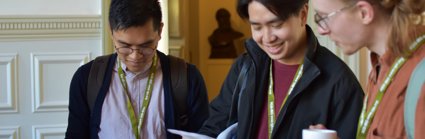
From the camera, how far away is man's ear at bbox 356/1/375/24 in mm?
1239

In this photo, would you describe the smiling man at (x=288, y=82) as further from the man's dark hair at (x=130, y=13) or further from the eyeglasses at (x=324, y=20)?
the man's dark hair at (x=130, y=13)

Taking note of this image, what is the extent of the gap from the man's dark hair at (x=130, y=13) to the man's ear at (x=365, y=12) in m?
0.98

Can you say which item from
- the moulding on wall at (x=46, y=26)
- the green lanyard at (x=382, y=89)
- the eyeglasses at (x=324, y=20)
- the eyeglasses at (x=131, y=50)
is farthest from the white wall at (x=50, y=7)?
the green lanyard at (x=382, y=89)

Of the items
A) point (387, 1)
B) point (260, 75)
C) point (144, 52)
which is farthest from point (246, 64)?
point (387, 1)

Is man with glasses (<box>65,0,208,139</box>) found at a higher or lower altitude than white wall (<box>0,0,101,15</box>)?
lower

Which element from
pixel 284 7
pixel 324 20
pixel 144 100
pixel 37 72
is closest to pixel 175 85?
pixel 144 100

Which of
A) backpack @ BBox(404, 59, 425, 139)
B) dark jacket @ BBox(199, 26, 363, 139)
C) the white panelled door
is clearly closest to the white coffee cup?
backpack @ BBox(404, 59, 425, 139)

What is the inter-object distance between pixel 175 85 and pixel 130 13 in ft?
1.02

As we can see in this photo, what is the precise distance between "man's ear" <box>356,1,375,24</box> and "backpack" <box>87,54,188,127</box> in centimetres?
101

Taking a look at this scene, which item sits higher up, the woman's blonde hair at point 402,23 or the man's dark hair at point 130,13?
the man's dark hair at point 130,13

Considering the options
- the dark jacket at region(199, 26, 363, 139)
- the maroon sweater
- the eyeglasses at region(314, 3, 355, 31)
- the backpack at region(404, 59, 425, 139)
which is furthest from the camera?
the maroon sweater

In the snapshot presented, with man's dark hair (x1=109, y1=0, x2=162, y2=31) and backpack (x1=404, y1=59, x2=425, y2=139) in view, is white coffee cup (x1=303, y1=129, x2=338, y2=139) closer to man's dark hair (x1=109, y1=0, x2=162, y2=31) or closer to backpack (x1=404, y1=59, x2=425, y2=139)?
backpack (x1=404, y1=59, x2=425, y2=139)

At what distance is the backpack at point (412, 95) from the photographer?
3.47ft

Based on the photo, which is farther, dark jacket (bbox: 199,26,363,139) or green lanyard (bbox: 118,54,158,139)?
green lanyard (bbox: 118,54,158,139)
